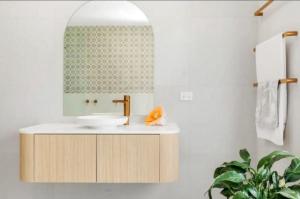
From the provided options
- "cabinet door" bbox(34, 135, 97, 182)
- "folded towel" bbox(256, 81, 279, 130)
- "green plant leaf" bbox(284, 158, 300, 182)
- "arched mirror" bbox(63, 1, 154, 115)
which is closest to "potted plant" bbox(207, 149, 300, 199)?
"green plant leaf" bbox(284, 158, 300, 182)

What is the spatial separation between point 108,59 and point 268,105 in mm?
1367

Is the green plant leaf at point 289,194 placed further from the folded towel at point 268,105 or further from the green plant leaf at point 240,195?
the folded towel at point 268,105

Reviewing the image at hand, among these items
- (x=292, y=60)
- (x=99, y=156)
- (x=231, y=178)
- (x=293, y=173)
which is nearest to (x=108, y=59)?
(x=99, y=156)

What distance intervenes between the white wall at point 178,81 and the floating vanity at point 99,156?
0.61m

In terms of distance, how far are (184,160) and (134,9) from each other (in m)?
1.36

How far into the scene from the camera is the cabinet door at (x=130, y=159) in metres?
2.31

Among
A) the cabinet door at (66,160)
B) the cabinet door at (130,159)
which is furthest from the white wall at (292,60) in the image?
the cabinet door at (66,160)

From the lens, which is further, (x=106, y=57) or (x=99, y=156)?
(x=106, y=57)

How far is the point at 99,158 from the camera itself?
2320 mm

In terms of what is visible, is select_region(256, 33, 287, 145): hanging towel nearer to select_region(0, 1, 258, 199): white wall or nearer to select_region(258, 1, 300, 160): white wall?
select_region(258, 1, 300, 160): white wall

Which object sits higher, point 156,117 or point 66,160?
point 156,117

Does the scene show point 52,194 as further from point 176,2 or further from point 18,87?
point 176,2

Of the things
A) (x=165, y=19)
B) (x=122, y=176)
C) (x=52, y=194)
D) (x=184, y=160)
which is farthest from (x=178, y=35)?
(x=52, y=194)

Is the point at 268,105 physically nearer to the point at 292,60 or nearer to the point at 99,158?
the point at 292,60
